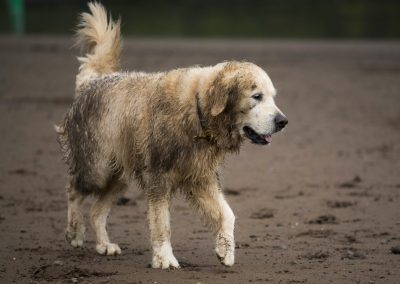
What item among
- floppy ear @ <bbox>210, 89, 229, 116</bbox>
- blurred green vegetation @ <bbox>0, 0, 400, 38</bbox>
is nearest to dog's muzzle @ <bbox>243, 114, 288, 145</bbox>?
floppy ear @ <bbox>210, 89, 229, 116</bbox>

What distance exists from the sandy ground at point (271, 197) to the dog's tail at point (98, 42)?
160 cm

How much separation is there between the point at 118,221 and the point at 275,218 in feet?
5.18

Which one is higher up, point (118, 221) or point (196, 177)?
point (196, 177)

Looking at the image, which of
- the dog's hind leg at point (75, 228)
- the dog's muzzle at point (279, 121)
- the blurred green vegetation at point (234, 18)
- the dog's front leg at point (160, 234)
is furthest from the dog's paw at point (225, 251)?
the blurred green vegetation at point (234, 18)

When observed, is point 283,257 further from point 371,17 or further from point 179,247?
point 371,17

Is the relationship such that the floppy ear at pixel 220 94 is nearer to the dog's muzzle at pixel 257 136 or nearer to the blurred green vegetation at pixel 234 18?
the dog's muzzle at pixel 257 136

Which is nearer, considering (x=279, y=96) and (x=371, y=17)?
(x=279, y=96)

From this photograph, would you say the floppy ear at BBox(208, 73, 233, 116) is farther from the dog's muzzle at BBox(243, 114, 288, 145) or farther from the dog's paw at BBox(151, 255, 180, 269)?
the dog's paw at BBox(151, 255, 180, 269)

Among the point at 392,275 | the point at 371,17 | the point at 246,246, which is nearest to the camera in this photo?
the point at 392,275

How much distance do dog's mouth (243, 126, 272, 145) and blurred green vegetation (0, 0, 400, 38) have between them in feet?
70.6

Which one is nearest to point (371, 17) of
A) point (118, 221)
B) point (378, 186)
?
point (378, 186)

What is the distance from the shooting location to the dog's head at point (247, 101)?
27.9 feet

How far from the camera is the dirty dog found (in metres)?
8.59

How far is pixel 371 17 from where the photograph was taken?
3534 centimetres
